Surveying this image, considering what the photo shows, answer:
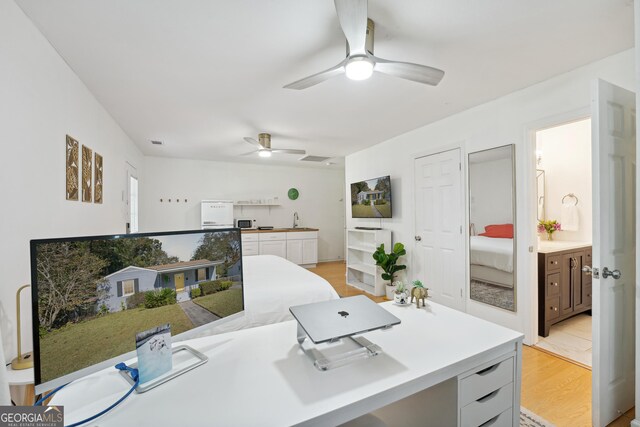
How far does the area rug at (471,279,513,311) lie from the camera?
283 cm

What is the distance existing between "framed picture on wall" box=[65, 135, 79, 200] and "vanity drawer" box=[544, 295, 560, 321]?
14.2 ft

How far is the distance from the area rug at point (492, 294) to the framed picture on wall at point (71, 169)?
3.90 meters

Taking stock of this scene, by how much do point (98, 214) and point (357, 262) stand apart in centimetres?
386

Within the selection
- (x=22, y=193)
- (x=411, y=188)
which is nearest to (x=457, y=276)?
(x=411, y=188)

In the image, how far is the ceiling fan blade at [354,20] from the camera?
1.33 m

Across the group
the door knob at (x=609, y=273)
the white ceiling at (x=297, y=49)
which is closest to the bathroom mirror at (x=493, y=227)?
the white ceiling at (x=297, y=49)

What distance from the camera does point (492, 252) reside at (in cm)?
297

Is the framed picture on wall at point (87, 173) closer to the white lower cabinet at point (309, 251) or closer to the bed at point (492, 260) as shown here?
the bed at point (492, 260)

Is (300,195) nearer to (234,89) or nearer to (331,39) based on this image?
(234,89)

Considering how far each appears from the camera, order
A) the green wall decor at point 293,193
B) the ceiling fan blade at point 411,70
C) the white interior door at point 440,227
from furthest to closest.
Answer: the green wall decor at point 293,193 → the white interior door at point 440,227 → the ceiling fan blade at point 411,70

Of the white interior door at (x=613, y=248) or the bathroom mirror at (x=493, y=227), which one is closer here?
the white interior door at (x=613, y=248)

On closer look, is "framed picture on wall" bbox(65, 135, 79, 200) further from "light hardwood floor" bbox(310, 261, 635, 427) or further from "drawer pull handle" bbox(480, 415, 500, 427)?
"light hardwood floor" bbox(310, 261, 635, 427)

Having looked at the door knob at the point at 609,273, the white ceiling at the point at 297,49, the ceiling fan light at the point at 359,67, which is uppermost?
the white ceiling at the point at 297,49

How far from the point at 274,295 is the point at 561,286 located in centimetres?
298
